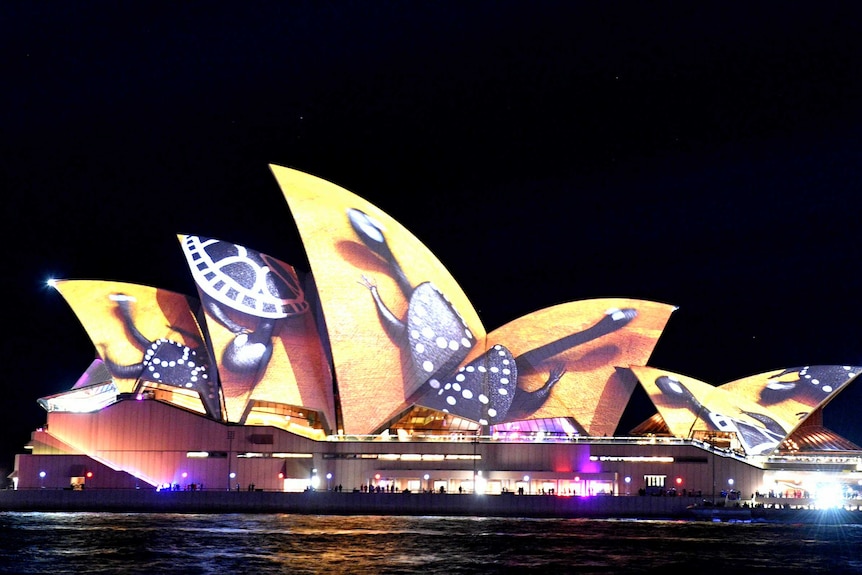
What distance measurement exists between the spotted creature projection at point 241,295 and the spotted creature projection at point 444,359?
229 inches

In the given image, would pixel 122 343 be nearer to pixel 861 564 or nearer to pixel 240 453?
pixel 240 453

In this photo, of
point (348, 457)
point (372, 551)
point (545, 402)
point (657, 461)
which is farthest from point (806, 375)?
point (372, 551)

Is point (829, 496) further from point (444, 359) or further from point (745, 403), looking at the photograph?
point (444, 359)

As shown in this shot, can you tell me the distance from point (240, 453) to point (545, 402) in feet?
56.2

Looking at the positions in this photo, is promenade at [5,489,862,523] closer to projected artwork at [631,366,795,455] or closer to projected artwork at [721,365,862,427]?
projected artwork at [631,366,795,455]

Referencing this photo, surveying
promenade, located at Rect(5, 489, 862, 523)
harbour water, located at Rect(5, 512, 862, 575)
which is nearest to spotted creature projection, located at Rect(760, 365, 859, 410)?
promenade, located at Rect(5, 489, 862, 523)

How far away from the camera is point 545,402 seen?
65.2 meters

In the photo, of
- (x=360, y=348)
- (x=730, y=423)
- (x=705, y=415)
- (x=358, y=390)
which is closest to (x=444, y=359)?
(x=360, y=348)

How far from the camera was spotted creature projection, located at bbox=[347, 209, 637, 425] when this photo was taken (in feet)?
206

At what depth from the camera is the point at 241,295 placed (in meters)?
64.0

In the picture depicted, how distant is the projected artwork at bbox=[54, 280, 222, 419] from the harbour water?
10.9 meters

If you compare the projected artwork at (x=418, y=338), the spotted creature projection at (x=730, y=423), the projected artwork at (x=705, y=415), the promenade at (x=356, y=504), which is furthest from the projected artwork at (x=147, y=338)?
the spotted creature projection at (x=730, y=423)

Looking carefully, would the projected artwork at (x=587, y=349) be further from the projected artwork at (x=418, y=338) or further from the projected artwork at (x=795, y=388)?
the projected artwork at (x=795, y=388)

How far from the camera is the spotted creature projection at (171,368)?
64125mm
